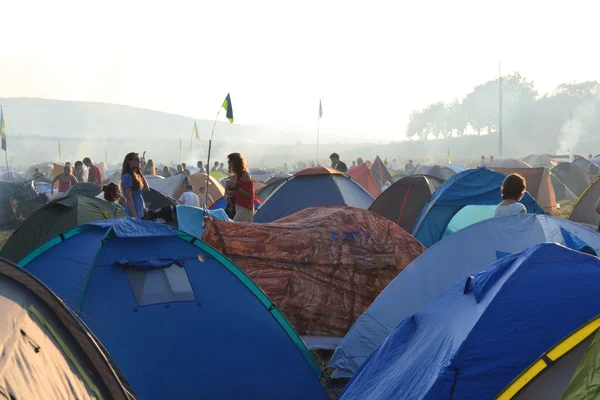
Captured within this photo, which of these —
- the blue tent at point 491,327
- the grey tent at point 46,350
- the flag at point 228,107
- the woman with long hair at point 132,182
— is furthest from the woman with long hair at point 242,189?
the flag at point 228,107

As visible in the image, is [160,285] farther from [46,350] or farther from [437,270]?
[437,270]

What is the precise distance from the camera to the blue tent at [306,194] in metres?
12.2

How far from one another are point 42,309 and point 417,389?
194cm

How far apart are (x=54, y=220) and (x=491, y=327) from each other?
7409mm

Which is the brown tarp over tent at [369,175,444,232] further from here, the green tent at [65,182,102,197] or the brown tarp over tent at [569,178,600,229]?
the green tent at [65,182,102,197]

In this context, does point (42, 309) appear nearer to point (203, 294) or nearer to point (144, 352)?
point (144, 352)

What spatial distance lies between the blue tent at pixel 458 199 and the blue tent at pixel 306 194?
1.72 metres

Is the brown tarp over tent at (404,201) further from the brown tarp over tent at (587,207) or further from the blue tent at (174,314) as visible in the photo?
the blue tent at (174,314)

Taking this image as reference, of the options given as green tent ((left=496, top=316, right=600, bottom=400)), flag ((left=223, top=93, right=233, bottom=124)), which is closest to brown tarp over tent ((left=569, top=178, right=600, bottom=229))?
flag ((left=223, top=93, right=233, bottom=124))

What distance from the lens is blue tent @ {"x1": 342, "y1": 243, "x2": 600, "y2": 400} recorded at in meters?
3.99

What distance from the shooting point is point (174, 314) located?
225 inches

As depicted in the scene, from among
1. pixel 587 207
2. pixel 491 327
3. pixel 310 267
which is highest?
pixel 491 327

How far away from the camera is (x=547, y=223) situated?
21.7 feet

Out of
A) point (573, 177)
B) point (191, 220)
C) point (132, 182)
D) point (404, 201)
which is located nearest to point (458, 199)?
point (404, 201)
